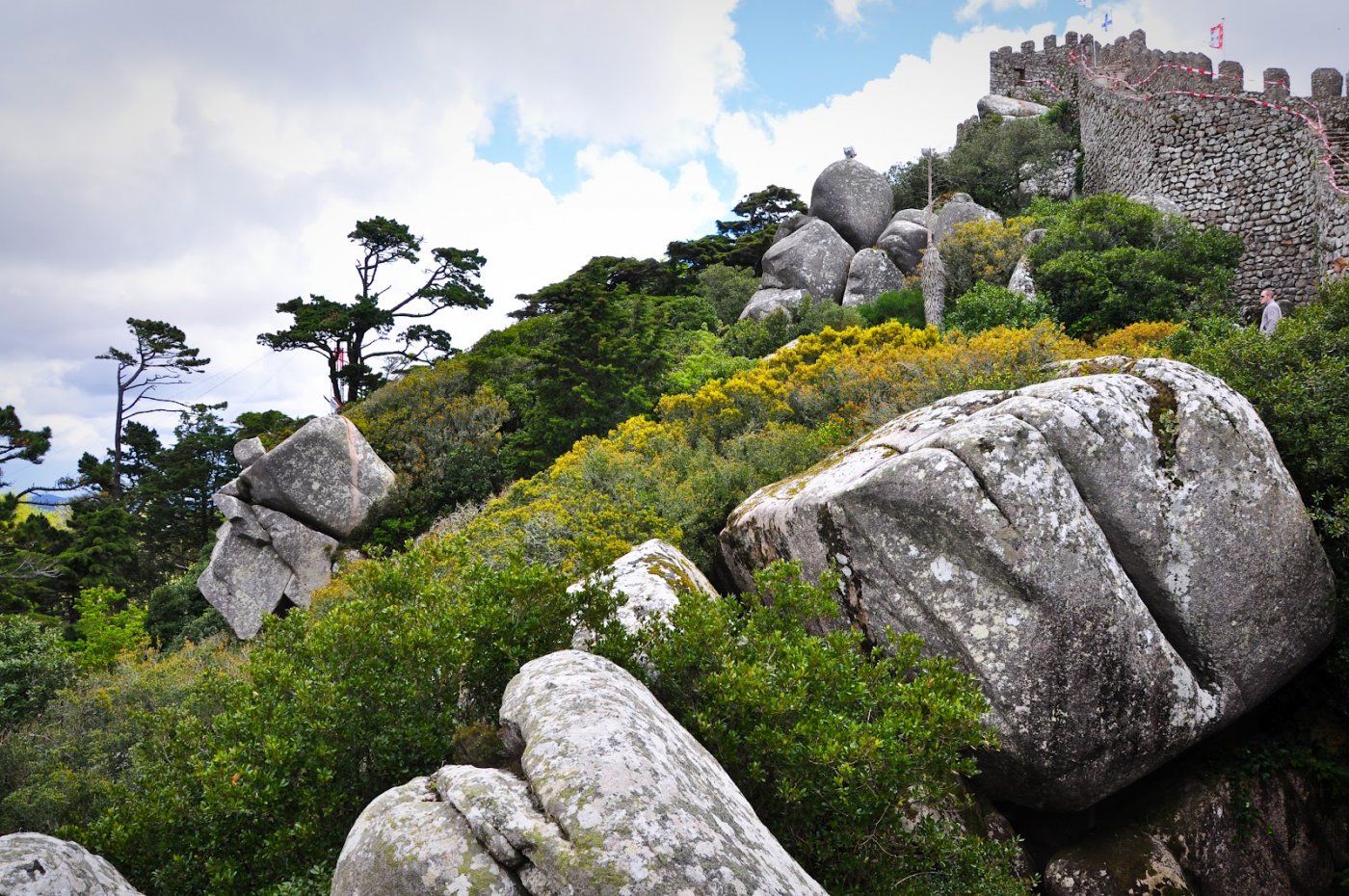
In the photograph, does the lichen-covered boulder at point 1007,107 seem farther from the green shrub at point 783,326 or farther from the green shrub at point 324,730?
the green shrub at point 324,730

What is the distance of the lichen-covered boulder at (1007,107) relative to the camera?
36500 mm

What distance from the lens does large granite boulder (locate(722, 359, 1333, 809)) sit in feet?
20.7

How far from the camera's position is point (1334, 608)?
7.26m

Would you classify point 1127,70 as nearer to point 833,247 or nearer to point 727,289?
point 833,247

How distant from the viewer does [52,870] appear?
400 centimetres

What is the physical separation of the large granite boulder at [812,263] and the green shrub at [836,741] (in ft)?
78.4

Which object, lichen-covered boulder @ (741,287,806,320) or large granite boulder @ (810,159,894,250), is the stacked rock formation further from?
large granite boulder @ (810,159,894,250)

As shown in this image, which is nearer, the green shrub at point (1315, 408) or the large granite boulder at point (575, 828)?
the large granite boulder at point (575, 828)

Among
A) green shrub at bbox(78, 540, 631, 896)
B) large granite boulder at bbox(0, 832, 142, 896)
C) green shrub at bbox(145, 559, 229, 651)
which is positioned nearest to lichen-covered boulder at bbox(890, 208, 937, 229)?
green shrub at bbox(78, 540, 631, 896)

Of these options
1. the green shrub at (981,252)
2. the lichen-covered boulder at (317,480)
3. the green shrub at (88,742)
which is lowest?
the green shrub at (88,742)

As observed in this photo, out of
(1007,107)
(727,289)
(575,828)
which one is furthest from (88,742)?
(1007,107)

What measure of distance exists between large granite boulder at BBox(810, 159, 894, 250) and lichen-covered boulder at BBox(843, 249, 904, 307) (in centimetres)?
298

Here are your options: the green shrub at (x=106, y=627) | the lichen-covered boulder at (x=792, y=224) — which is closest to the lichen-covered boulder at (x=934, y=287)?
the lichen-covered boulder at (x=792, y=224)

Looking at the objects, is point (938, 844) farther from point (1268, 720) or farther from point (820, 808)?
point (1268, 720)
